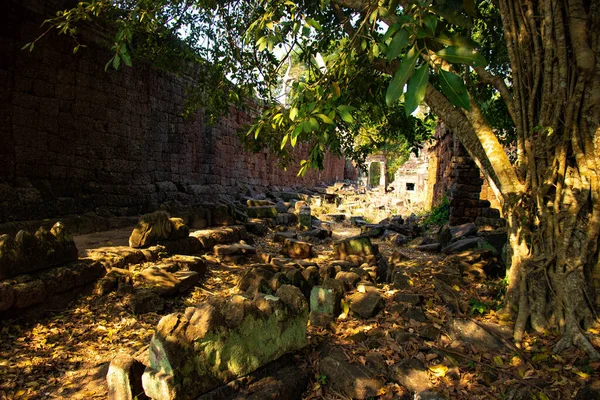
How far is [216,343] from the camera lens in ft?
6.98

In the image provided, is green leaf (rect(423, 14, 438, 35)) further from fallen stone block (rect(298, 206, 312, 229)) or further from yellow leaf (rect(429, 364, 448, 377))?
fallen stone block (rect(298, 206, 312, 229))

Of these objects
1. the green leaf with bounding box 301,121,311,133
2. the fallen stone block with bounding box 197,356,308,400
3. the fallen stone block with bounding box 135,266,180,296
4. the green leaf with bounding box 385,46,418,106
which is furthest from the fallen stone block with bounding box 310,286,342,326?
the green leaf with bounding box 385,46,418,106

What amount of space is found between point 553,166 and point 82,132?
7685 mm

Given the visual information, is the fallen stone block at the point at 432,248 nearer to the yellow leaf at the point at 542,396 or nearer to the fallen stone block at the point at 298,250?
the fallen stone block at the point at 298,250

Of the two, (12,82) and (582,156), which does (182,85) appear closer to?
(12,82)

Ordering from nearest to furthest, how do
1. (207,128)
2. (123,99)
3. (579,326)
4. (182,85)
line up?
(579,326), (123,99), (182,85), (207,128)

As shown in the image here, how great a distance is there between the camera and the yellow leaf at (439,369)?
2.40 m

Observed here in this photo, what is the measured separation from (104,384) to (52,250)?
1862 millimetres

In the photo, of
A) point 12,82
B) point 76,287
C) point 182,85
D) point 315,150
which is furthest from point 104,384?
point 182,85

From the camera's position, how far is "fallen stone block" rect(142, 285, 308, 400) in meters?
1.97

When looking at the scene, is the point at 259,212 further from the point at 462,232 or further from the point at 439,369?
the point at 439,369

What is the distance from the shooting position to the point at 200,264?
493cm

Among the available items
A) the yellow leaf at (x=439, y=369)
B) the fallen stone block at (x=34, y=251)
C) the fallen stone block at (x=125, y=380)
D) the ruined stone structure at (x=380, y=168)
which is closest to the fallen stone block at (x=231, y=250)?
the fallen stone block at (x=34, y=251)

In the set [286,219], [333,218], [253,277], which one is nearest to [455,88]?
[253,277]
